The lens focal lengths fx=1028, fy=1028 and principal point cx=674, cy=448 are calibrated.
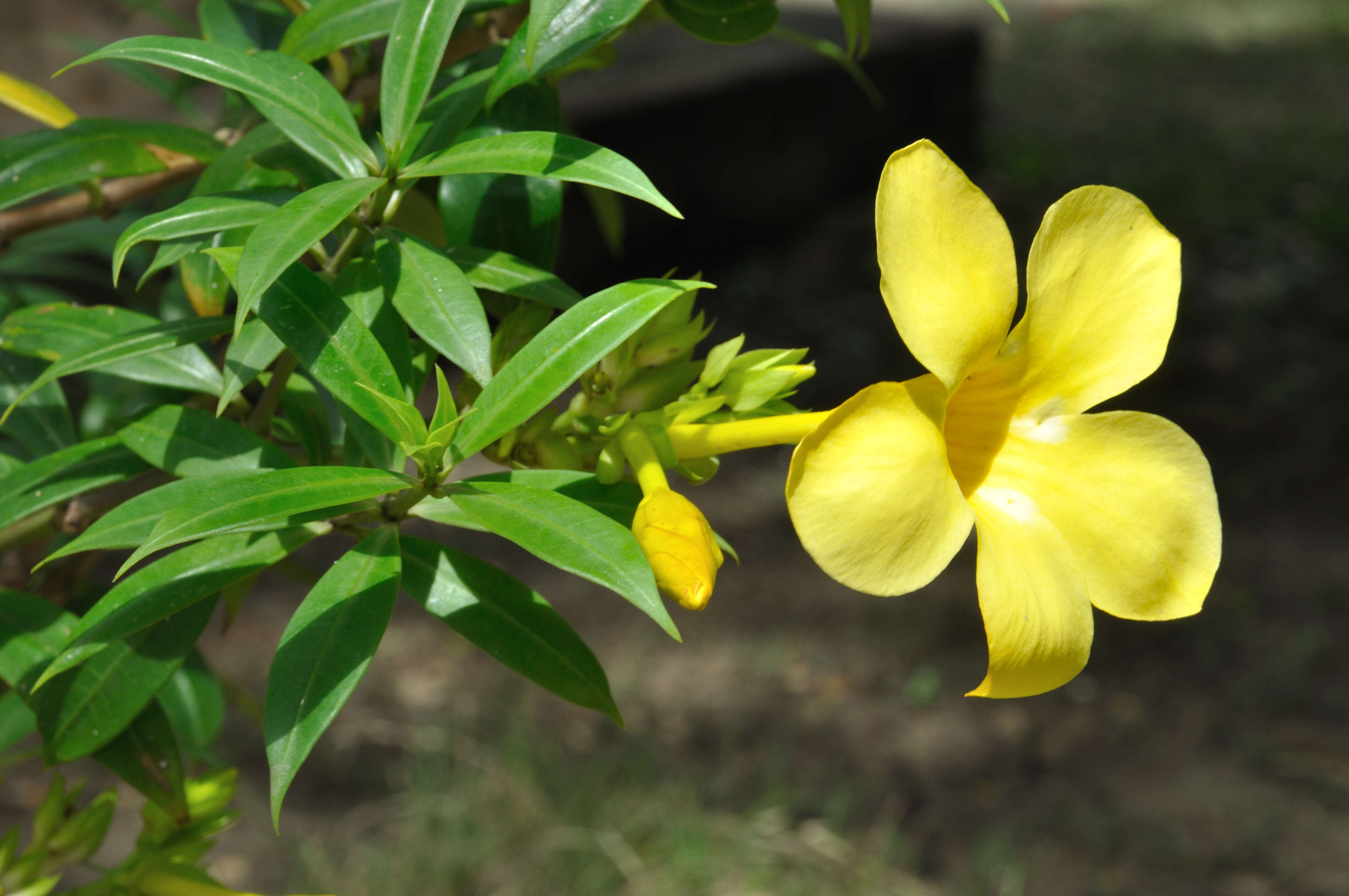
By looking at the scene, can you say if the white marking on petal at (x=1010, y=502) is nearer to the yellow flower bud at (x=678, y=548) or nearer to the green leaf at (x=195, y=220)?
the yellow flower bud at (x=678, y=548)

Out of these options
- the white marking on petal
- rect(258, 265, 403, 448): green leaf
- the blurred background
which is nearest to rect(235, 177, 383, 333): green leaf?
rect(258, 265, 403, 448): green leaf

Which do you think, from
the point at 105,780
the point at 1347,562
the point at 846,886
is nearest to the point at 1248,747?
the point at 1347,562

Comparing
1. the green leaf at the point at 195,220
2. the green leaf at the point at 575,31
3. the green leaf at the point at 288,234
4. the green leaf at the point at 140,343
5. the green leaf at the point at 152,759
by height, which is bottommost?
the green leaf at the point at 152,759

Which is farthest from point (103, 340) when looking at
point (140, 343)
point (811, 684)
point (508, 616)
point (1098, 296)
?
point (811, 684)

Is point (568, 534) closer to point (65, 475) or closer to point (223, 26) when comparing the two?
point (65, 475)

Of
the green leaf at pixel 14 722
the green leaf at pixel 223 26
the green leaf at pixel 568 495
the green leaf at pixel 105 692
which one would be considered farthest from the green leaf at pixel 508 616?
the green leaf at pixel 223 26

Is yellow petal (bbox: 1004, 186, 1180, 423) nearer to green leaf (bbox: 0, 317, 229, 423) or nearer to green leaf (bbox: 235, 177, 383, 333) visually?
green leaf (bbox: 235, 177, 383, 333)
